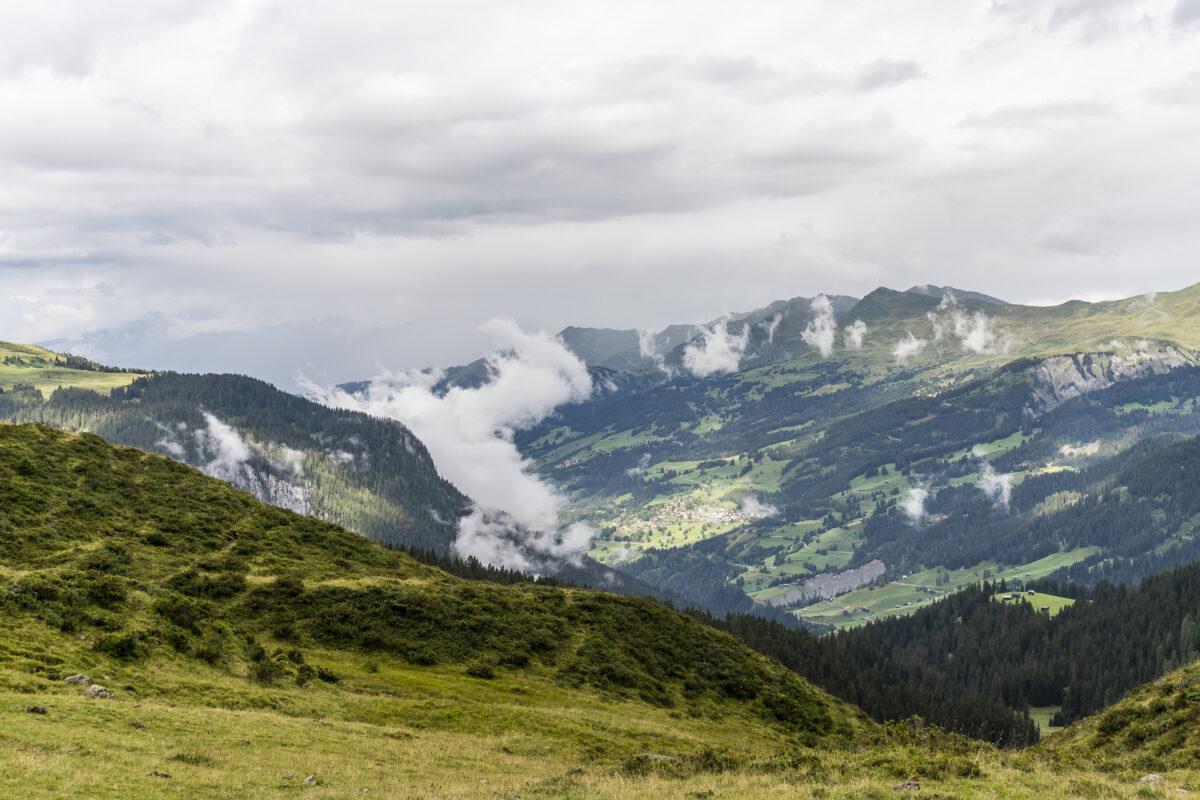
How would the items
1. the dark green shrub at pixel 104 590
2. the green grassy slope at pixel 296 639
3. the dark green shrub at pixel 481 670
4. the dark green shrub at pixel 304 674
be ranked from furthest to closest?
1. the dark green shrub at pixel 481 670
2. the dark green shrub at pixel 104 590
3. the dark green shrub at pixel 304 674
4. the green grassy slope at pixel 296 639

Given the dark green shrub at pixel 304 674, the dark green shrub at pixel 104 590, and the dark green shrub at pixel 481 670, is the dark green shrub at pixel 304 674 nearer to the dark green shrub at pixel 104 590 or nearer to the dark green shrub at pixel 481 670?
the dark green shrub at pixel 104 590

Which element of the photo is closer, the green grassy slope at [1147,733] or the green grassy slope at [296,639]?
the green grassy slope at [1147,733]

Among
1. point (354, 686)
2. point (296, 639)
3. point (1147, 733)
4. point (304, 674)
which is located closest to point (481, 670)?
point (354, 686)

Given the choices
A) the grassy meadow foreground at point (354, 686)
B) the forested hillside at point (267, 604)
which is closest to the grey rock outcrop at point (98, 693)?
the grassy meadow foreground at point (354, 686)

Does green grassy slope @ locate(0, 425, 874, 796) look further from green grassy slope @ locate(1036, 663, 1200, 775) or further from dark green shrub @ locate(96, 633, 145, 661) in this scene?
green grassy slope @ locate(1036, 663, 1200, 775)

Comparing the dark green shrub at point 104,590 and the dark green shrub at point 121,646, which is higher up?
the dark green shrub at point 104,590

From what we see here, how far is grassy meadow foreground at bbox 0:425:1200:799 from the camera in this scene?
107ft

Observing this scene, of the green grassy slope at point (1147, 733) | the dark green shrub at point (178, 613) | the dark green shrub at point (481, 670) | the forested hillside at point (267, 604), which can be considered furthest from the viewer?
the dark green shrub at point (481, 670)

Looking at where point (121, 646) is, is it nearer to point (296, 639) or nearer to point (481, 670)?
point (296, 639)

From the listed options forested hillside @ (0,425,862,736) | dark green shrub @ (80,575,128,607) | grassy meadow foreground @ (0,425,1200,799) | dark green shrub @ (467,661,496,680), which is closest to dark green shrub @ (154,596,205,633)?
forested hillside @ (0,425,862,736)

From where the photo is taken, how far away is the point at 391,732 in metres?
48.2

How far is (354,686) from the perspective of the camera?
6081 cm

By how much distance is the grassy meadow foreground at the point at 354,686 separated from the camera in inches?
1278

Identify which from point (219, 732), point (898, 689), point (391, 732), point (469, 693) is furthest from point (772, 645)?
point (219, 732)
